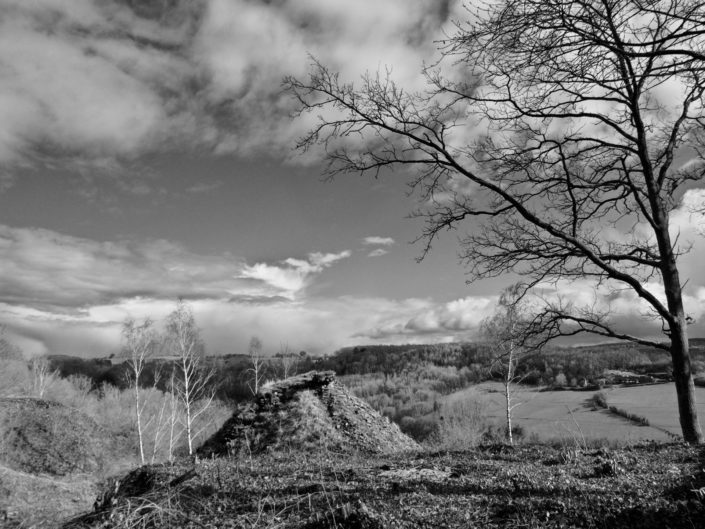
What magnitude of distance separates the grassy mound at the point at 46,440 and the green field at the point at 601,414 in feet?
106

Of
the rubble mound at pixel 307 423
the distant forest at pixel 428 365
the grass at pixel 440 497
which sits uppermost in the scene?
the grass at pixel 440 497

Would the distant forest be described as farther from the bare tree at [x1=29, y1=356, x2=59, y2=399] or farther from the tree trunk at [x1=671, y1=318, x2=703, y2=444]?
the tree trunk at [x1=671, y1=318, x2=703, y2=444]

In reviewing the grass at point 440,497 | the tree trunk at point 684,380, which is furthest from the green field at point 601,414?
the grass at point 440,497

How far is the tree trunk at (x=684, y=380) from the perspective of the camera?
9.48 m

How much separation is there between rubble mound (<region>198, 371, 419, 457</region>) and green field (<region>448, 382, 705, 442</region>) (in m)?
13.1

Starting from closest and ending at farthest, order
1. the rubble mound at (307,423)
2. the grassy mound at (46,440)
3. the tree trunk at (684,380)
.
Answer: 1. the tree trunk at (684,380)
2. the rubble mound at (307,423)
3. the grassy mound at (46,440)

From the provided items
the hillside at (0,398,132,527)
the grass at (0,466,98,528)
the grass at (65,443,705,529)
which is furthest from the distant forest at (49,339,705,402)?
the grass at (65,443,705,529)

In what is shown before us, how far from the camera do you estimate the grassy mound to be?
30594 mm

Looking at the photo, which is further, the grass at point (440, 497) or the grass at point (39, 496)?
the grass at point (39, 496)

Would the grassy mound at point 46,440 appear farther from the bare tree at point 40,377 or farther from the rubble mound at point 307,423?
the rubble mound at point 307,423

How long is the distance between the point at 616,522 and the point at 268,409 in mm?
15168

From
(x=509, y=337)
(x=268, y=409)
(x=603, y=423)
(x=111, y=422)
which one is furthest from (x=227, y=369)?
(x=509, y=337)

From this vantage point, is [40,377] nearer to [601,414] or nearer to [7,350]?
[7,350]

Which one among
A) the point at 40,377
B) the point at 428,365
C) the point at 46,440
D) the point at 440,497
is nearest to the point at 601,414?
the point at 440,497
